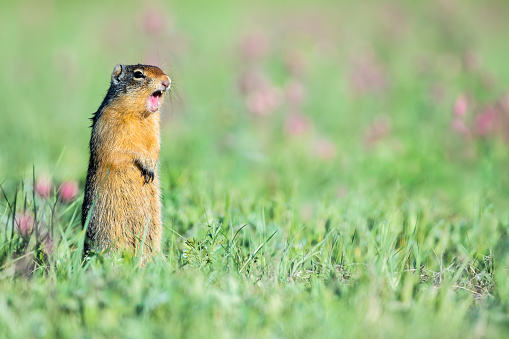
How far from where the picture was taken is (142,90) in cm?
370

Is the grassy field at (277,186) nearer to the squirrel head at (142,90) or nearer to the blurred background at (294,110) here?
the blurred background at (294,110)

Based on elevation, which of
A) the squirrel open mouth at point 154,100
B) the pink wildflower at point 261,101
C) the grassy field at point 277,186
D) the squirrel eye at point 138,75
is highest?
the squirrel eye at point 138,75

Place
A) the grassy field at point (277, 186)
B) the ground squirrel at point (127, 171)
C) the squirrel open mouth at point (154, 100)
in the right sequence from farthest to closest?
1. the squirrel open mouth at point (154, 100)
2. the ground squirrel at point (127, 171)
3. the grassy field at point (277, 186)

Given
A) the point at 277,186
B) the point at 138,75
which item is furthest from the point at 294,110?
the point at 138,75

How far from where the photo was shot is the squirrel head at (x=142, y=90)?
3689 mm

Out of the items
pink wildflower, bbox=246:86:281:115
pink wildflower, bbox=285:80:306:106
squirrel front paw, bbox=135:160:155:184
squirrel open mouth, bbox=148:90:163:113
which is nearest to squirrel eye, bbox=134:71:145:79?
squirrel open mouth, bbox=148:90:163:113

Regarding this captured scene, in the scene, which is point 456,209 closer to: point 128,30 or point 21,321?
point 21,321

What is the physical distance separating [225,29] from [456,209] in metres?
8.66

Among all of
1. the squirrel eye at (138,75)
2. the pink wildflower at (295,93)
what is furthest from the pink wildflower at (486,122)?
the squirrel eye at (138,75)

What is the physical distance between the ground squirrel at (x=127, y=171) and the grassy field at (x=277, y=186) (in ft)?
0.52

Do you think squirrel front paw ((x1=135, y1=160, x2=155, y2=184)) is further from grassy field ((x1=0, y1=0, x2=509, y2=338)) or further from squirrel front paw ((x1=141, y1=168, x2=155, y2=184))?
grassy field ((x1=0, y1=0, x2=509, y2=338))

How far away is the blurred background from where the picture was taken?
18.5 ft

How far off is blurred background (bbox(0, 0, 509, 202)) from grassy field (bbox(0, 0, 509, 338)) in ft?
0.10

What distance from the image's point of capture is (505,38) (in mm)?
12859
